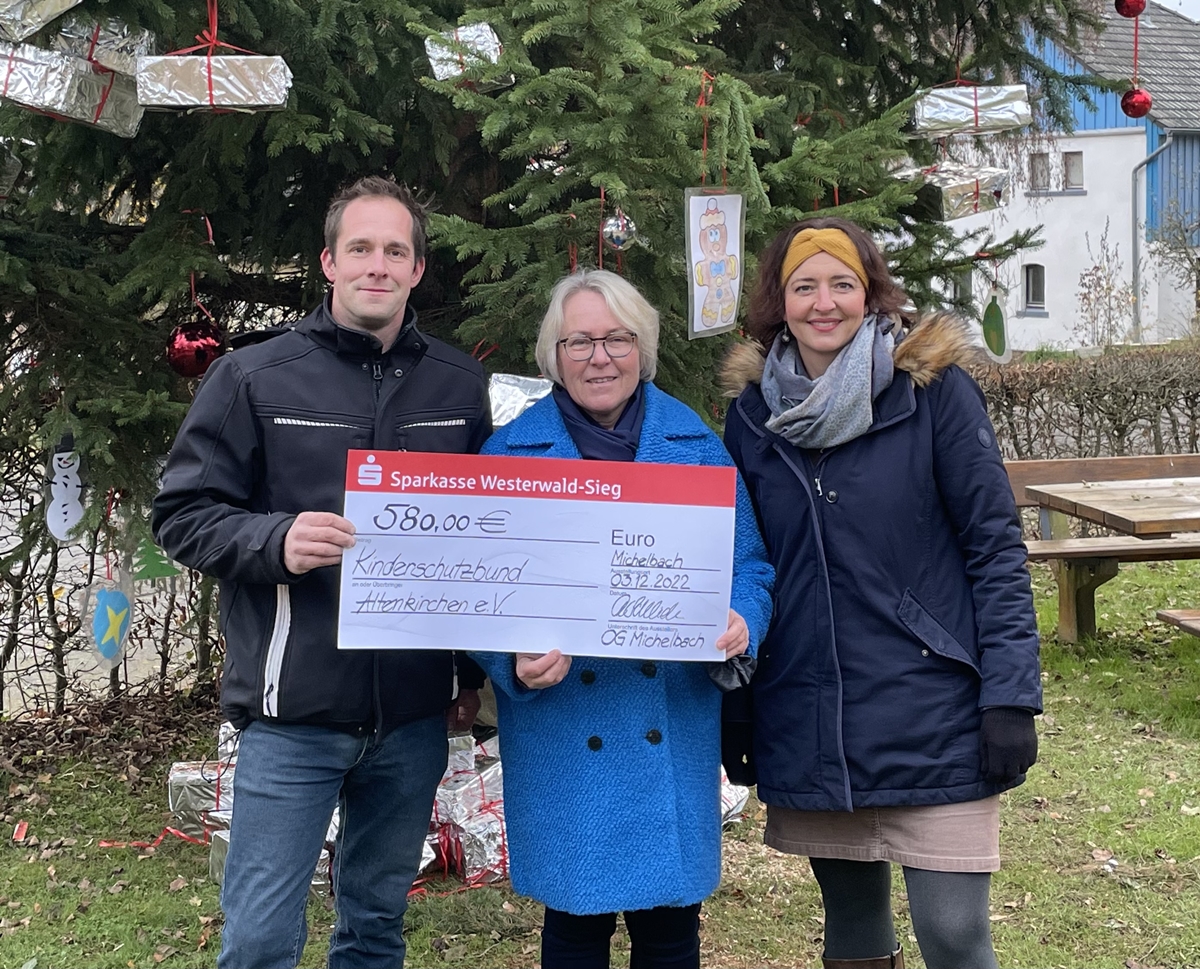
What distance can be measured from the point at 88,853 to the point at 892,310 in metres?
3.82

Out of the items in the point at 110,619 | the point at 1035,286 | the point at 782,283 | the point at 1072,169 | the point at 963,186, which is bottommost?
the point at 110,619

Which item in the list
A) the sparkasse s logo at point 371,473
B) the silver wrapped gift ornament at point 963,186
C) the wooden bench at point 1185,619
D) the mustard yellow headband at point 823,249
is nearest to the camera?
the sparkasse s logo at point 371,473

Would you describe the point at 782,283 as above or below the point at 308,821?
above

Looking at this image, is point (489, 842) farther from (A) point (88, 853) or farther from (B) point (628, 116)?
(B) point (628, 116)

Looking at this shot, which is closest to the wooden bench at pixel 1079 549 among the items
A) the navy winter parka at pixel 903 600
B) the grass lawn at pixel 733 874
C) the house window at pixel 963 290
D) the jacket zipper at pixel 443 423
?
the grass lawn at pixel 733 874

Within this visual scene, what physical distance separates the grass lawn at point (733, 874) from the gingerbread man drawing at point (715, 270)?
209cm

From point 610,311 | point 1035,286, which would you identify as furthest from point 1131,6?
point 1035,286

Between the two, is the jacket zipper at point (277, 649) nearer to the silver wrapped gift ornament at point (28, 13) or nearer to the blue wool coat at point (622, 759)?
the blue wool coat at point (622, 759)

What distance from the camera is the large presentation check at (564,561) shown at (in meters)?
2.43

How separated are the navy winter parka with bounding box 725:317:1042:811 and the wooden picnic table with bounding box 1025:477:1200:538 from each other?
3931 mm

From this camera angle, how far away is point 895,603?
249cm

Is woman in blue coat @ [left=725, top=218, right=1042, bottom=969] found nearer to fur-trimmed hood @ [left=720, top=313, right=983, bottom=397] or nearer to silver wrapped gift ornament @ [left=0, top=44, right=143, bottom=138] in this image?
fur-trimmed hood @ [left=720, top=313, right=983, bottom=397]

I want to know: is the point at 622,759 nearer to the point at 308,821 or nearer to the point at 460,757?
the point at 308,821

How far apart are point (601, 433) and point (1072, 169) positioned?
79.8ft
